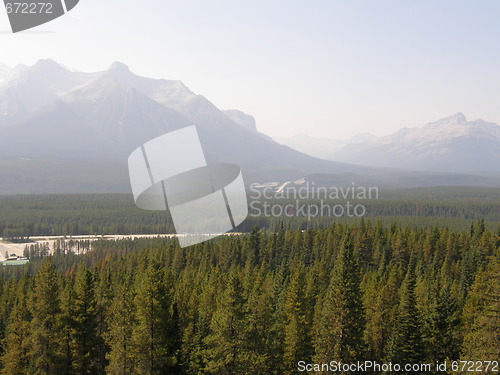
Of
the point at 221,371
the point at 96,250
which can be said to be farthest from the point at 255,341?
the point at 96,250

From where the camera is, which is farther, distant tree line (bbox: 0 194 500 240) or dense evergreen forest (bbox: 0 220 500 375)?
distant tree line (bbox: 0 194 500 240)

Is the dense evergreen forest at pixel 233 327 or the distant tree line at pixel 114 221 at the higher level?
the dense evergreen forest at pixel 233 327

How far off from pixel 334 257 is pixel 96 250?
228ft

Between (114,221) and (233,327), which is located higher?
(233,327)

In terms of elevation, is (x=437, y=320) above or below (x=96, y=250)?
above

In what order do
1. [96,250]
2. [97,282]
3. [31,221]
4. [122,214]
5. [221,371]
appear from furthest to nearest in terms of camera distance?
[122,214] < [31,221] < [96,250] < [97,282] < [221,371]

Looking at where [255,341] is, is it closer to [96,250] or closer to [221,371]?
[221,371]

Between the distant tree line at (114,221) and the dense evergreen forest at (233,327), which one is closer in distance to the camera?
the dense evergreen forest at (233,327)

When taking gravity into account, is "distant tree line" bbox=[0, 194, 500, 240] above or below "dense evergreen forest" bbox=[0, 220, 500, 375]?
below

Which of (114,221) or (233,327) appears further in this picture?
(114,221)

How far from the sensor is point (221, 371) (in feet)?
89.8

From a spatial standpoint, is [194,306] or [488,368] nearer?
[488,368]

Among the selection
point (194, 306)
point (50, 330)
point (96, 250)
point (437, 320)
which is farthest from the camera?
point (96, 250)

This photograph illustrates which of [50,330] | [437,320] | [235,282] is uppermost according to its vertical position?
[235,282]
